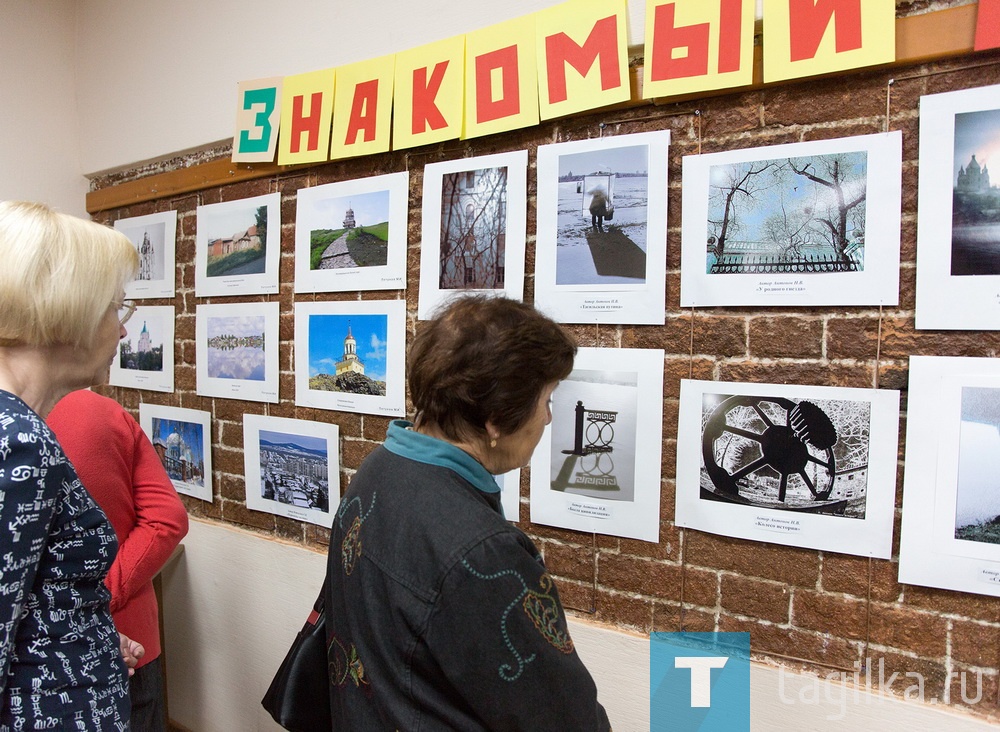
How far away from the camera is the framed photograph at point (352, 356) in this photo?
1850 mm

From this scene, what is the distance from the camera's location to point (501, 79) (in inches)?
62.2

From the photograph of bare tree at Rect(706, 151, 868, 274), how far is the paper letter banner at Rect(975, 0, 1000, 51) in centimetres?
24

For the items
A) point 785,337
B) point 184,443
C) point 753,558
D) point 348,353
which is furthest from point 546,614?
point 184,443

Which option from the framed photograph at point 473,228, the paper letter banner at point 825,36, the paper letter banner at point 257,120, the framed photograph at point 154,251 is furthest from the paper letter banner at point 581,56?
the framed photograph at point 154,251

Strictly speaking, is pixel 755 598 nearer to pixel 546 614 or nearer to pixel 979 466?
pixel 979 466

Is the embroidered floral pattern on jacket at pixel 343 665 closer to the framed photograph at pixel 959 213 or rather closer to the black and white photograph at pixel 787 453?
the black and white photograph at pixel 787 453

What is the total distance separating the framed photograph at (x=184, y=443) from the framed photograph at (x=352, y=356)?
22.5 inches

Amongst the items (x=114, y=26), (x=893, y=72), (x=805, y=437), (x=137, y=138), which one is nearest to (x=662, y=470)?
(x=805, y=437)

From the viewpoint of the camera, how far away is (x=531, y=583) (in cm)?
82

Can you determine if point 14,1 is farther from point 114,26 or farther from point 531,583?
point 531,583

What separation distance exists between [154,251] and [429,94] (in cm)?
145

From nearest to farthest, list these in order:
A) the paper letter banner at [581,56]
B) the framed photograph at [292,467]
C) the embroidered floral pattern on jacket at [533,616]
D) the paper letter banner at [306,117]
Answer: the embroidered floral pattern on jacket at [533,616], the paper letter banner at [581,56], the paper letter banner at [306,117], the framed photograph at [292,467]

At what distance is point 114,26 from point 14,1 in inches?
14.5

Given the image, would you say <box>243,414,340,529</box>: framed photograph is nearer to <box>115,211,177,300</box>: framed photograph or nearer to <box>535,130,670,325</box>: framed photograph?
<box>115,211,177,300</box>: framed photograph
